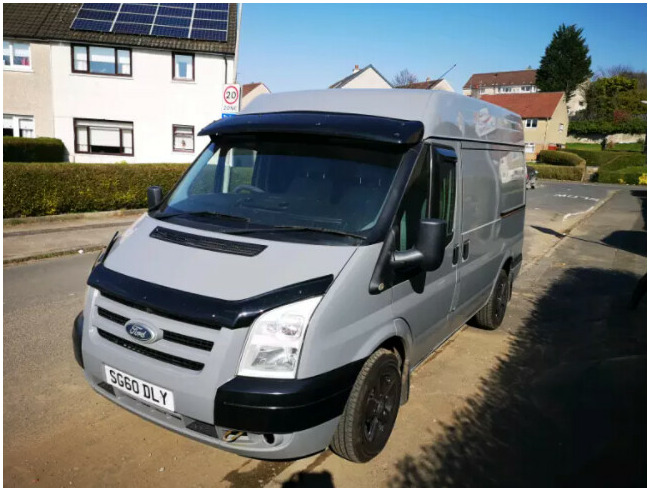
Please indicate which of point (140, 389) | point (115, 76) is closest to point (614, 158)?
point (115, 76)

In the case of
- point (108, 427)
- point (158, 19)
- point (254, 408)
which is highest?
point (158, 19)

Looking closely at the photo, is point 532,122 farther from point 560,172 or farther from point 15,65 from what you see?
point 15,65

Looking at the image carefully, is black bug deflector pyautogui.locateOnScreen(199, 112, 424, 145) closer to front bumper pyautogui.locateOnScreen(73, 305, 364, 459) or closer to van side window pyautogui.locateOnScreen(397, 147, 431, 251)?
van side window pyautogui.locateOnScreen(397, 147, 431, 251)

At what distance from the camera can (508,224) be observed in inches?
246

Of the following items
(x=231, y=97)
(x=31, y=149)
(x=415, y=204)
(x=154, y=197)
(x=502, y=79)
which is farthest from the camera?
(x=502, y=79)

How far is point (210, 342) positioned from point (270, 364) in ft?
1.18

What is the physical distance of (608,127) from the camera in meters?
69.0

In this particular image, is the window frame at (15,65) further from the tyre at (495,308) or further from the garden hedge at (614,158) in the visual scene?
the garden hedge at (614,158)

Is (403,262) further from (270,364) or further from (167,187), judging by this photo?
(167,187)

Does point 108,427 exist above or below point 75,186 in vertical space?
below

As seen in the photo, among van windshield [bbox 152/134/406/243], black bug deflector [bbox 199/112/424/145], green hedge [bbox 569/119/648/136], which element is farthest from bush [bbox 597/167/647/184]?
van windshield [bbox 152/134/406/243]

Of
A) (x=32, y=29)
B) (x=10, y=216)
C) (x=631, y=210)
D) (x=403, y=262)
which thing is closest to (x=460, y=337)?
(x=403, y=262)

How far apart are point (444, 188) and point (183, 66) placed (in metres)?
21.6

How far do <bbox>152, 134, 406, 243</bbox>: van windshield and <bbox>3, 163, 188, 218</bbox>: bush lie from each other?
952 cm
